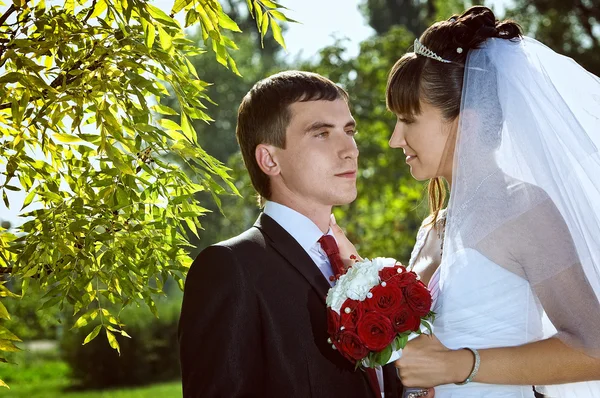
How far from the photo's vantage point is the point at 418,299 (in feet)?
8.48

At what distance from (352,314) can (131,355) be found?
13477mm

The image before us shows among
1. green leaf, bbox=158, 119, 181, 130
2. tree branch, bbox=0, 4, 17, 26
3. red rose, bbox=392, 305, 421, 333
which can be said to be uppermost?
tree branch, bbox=0, 4, 17, 26

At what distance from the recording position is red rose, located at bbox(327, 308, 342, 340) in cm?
259

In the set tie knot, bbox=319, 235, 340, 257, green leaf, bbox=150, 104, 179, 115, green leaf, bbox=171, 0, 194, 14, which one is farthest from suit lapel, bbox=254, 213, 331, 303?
green leaf, bbox=171, 0, 194, 14

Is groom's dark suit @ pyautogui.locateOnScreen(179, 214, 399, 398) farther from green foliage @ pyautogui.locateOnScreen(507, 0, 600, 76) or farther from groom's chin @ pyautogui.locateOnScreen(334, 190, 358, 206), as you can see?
green foliage @ pyautogui.locateOnScreen(507, 0, 600, 76)

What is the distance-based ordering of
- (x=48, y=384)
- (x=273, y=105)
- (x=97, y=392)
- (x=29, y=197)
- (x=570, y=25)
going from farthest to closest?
(x=570, y=25) < (x=48, y=384) < (x=97, y=392) < (x=29, y=197) < (x=273, y=105)

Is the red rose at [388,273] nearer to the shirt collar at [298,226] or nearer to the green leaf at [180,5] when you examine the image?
the shirt collar at [298,226]

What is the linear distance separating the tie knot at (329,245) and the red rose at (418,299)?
0.47 meters

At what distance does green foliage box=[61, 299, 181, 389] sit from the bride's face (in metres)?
12.1

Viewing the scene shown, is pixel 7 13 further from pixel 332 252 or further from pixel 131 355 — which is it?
pixel 131 355

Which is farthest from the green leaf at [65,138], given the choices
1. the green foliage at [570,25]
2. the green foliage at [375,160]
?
the green foliage at [570,25]

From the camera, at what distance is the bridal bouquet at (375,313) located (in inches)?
99.4

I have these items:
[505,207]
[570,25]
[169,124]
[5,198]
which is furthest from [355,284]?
[570,25]

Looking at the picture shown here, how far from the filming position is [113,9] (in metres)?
3.12
